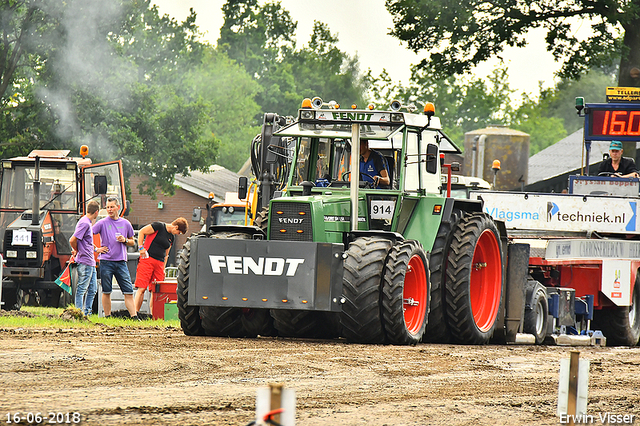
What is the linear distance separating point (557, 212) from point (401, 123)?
513 cm

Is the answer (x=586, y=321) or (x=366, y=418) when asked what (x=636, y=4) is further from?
(x=366, y=418)

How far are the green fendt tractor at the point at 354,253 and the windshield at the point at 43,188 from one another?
748 cm

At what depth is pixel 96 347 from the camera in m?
9.72

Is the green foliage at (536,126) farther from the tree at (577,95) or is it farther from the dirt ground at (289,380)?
the dirt ground at (289,380)

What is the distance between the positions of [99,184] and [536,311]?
8378mm

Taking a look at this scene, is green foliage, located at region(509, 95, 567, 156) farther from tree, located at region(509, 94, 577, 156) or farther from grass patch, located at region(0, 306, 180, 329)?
grass patch, located at region(0, 306, 180, 329)

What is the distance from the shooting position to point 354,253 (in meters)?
10.3

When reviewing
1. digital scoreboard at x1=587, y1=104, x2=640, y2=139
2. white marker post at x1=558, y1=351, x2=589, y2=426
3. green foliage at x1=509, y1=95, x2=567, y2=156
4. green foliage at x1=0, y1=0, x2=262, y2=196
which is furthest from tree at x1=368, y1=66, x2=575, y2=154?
white marker post at x1=558, y1=351, x2=589, y2=426

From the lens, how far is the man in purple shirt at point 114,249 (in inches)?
568

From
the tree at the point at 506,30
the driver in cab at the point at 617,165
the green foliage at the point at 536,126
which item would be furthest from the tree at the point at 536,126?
the driver in cab at the point at 617,165

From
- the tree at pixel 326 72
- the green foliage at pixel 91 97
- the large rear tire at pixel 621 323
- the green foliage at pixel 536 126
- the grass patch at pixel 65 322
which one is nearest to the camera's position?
the grass patch at pixel 65 322

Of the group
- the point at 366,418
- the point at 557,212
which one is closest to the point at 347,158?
the point at 557,212

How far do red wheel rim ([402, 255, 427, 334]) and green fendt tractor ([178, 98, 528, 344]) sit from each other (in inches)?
0.5

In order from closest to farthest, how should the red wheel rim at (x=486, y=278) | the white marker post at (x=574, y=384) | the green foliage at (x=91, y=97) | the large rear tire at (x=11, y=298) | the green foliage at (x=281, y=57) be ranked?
the white marker post at (x=574, y=384)
the red wheel rim at (x=486, y=278)
the large rear tire at (x=11, y=298)
the green foliage at (x=91, y=97)
the green foliage at (x=281, y=57)
